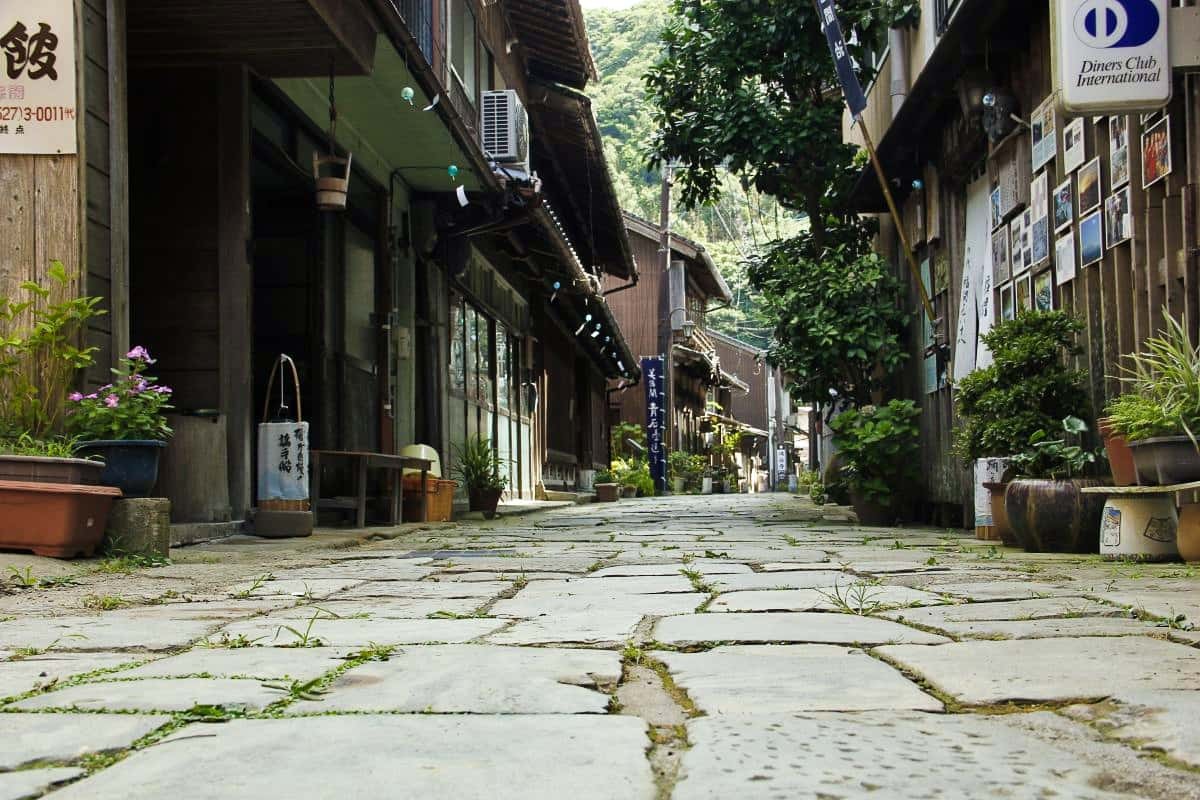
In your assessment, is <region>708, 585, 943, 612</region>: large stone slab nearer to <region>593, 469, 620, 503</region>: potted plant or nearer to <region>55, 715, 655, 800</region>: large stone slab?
<region>55, 715, 655, 800</region>: large stone slab

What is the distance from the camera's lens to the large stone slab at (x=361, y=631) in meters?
3.20

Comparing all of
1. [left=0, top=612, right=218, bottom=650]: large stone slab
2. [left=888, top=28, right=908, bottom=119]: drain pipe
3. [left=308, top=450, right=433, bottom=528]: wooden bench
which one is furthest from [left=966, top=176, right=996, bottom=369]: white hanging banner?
[left=0, top=612, right=218, bottom=650]: large stone slab

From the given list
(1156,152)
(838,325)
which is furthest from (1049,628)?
(838,325)

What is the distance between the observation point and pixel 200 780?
1668 mm

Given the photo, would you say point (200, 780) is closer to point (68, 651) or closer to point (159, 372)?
point (68, 651)

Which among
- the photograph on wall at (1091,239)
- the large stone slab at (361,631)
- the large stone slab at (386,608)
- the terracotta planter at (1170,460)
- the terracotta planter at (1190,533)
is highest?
the photograph on wall at (1091,239)

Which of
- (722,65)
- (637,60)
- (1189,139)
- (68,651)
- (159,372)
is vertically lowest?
(68,651)

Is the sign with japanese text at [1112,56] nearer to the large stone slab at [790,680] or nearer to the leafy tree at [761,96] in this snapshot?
the large stone slab at [790,680]

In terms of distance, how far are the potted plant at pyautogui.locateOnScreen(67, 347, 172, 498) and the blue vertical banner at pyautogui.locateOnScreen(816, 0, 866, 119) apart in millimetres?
6766

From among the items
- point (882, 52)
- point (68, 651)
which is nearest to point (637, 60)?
point (882, 52)

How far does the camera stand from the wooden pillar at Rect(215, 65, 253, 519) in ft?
25.9

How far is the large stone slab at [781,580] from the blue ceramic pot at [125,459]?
2672 millimetres

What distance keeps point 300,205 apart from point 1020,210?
5.74 m

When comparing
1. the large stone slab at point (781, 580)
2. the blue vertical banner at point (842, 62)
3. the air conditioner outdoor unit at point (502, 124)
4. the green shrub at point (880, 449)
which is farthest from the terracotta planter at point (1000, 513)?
the air conditioner outdoor unit at point (502, 124)
